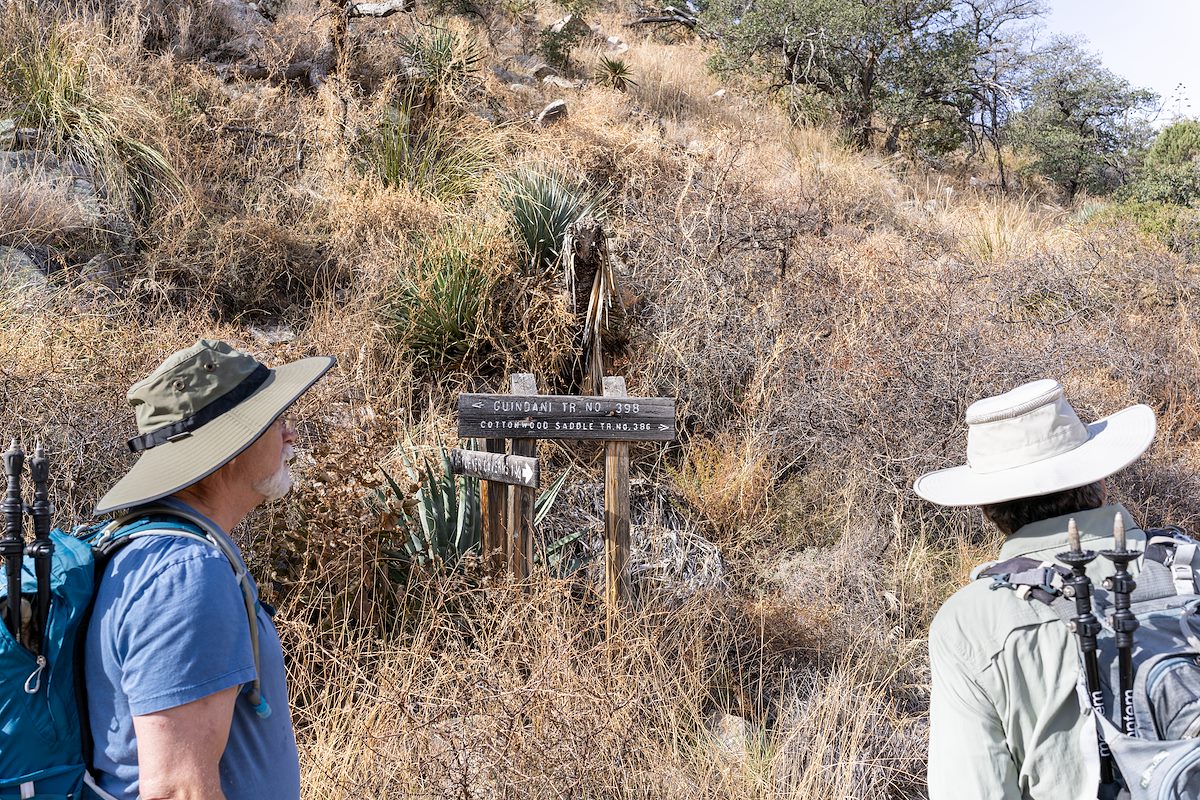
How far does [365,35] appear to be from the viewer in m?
11.4

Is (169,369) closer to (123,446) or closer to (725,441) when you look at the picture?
(123,446)

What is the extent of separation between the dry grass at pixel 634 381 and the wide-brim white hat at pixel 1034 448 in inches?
71.7

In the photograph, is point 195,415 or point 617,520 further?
point 617,520

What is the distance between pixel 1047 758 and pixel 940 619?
0.32 metres

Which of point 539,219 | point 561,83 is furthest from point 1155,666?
point 561,83

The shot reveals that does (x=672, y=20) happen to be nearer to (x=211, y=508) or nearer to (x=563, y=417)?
(x=563, y=417)

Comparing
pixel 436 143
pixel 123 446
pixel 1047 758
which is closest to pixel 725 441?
pixel 123 446

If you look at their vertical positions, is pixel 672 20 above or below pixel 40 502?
above

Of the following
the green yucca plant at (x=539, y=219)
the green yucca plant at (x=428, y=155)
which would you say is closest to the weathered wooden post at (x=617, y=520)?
the green yucca plant at (x=539, y=219)

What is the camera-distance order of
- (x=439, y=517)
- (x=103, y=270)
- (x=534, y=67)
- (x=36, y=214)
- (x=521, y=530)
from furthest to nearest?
(x=534, y=67) < (x=103, y=270) < (x=36, y=214) < (x=439, y=517) < (x=521, y=530)

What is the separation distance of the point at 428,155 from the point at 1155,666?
28.6 feet

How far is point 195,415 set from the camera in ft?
6.40

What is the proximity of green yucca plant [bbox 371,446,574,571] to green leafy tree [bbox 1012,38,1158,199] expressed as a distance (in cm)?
1375

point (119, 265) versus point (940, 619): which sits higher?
point (119, 265)
